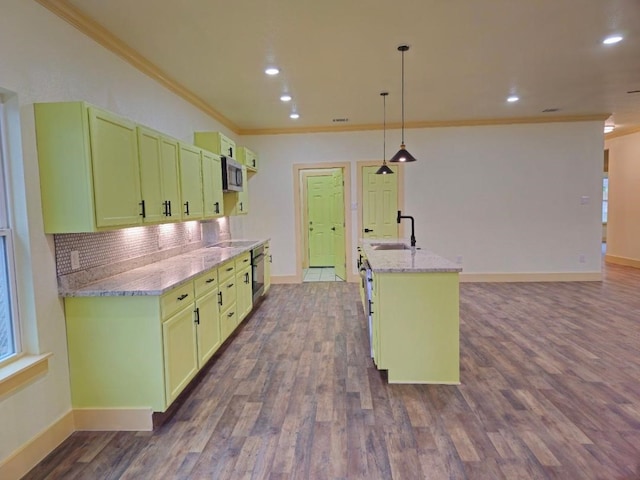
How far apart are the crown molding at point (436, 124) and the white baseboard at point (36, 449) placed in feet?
17.3

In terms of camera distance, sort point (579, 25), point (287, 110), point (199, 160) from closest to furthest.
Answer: point (579, 25), point (199, 160), point (287, 110)

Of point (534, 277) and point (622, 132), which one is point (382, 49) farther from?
point (622, 132)

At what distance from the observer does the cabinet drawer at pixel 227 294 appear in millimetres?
3601

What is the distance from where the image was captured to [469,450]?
219 cm

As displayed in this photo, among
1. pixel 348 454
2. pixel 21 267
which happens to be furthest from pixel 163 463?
pixel 21 267

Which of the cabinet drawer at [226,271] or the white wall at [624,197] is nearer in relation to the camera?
the cabinet drawer at [226,271]

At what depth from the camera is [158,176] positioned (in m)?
3.08

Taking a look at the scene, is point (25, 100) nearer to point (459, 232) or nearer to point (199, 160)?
point (199, 160)

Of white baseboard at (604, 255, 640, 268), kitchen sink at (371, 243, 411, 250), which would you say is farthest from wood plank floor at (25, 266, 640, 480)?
white baseboard at (604, 255, 640, 268)

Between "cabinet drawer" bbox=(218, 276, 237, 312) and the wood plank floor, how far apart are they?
0.47m

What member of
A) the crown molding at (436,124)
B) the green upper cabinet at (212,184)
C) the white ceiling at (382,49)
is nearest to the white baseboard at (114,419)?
the green upper cabinet at (212,184)

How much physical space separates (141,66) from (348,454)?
353 centimetres

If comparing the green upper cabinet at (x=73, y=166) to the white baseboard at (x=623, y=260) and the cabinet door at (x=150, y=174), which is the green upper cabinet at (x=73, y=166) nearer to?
the cabinet door at (x=150, y=174)

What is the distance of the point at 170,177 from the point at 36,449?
2.07 metres
